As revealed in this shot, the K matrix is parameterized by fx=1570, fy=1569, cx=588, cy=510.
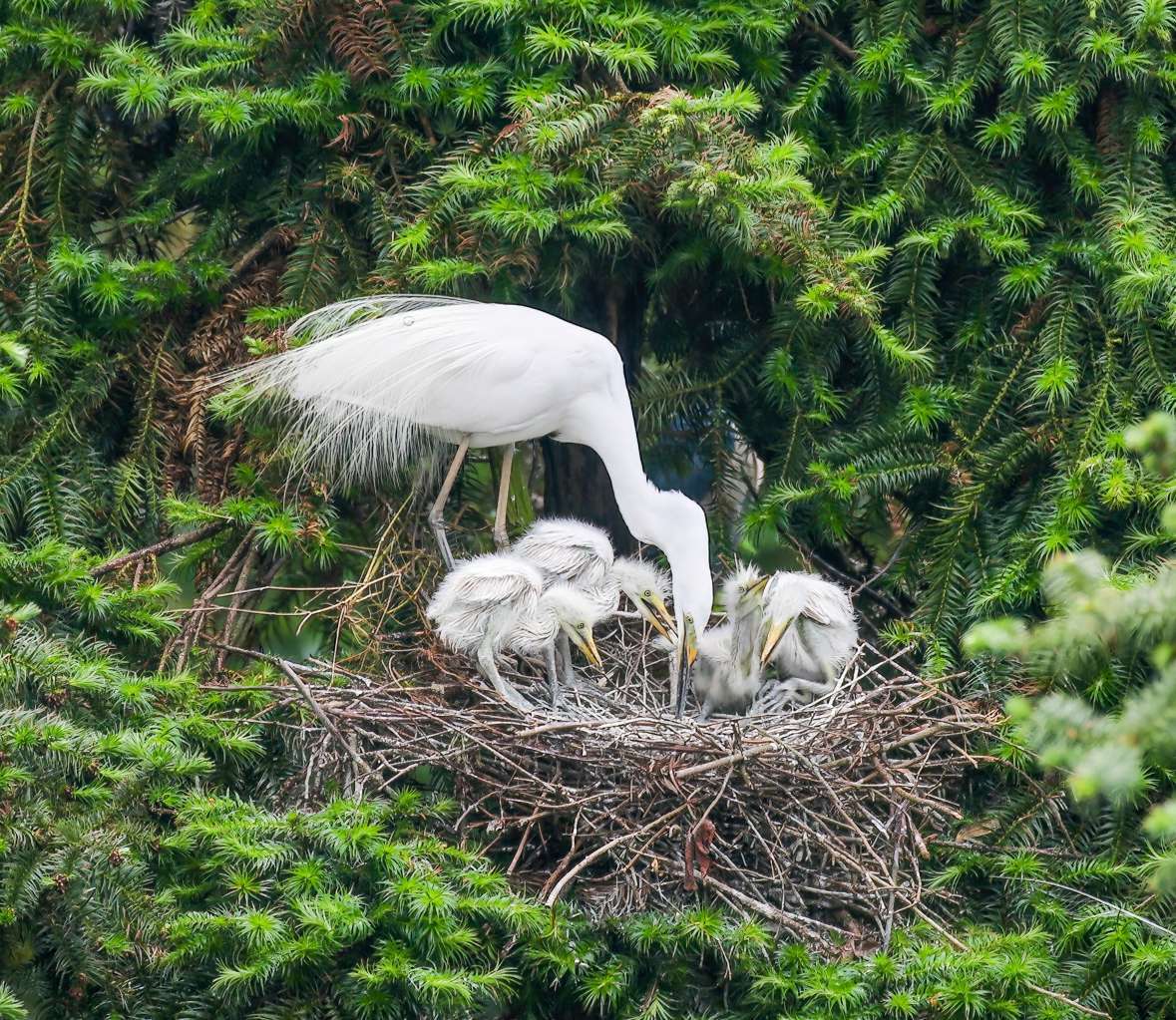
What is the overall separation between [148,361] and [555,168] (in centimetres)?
114

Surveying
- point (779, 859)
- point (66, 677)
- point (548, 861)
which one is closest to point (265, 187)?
point (66, 677)

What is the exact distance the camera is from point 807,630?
3.66 meters

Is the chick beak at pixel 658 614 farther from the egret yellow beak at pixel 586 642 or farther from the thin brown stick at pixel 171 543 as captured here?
the thin brown stick at pixel 171 543

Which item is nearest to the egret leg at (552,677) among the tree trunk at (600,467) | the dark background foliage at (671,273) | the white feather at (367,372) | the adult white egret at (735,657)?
the adult white egret at (735,657)

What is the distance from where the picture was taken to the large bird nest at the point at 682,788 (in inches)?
125

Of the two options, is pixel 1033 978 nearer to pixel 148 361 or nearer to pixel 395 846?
pixel 395 846

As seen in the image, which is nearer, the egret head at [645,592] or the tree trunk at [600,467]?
the egret head at [645,592]

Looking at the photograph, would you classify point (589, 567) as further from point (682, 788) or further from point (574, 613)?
point (682, 788)

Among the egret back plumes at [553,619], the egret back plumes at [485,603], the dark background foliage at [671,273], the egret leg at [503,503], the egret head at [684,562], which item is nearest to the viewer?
the egret back plumes at [485,603]

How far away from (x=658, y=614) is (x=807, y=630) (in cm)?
36

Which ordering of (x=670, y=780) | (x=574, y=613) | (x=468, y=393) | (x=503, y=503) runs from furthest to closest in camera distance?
(x=503, y=503), (x=468, y=393), (x=574, y=613), (x=670, y=780)

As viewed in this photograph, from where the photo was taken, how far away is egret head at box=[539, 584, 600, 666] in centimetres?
350

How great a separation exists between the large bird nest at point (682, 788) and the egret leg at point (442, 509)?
34 centimetres

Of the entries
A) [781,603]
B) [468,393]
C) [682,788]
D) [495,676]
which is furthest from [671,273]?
[682,788]
